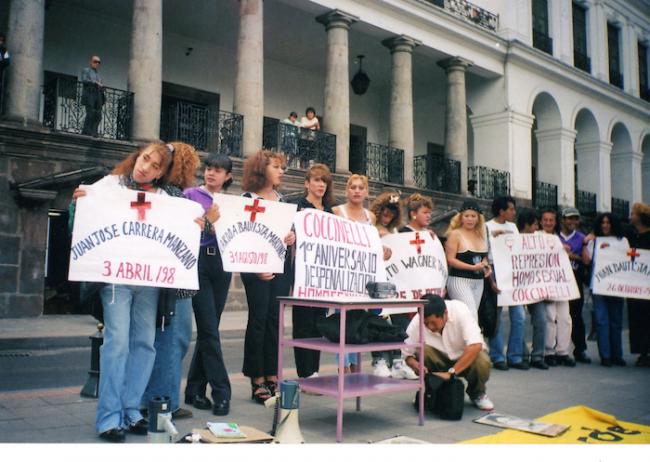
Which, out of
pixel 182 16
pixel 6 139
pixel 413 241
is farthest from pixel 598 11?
pixel 6 139

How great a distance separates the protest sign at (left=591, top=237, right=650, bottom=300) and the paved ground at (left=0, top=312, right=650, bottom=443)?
2.98 ft

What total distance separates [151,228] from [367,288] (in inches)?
63.9

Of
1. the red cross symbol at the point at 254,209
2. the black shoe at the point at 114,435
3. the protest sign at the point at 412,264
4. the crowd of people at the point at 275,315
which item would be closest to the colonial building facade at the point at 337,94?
the crowd of people at the point at 275,315

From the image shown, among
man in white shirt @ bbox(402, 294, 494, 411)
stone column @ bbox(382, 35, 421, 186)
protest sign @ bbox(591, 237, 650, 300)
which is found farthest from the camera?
stone column @ bbox(382, 35, 421, 186)

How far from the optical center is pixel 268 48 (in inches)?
744

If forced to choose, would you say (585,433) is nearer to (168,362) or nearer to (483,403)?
(483,403)

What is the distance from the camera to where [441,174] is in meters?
19.6

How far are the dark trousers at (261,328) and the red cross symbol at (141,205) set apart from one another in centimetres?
118

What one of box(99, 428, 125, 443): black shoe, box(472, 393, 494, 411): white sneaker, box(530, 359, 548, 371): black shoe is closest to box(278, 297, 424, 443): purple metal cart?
box(472, 393, 494, 411): white sneaker

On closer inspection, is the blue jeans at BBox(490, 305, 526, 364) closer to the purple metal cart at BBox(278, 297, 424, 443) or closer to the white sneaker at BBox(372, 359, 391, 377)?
the white sneaker at BBox(372, 359, 391, 377)

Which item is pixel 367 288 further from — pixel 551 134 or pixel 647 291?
pixel 551 134

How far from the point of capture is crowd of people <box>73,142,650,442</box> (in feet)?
12.2

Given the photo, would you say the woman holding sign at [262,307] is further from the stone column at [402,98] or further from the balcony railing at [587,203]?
the balcony railing at [587,203]

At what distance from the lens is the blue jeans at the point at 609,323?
7.35 meters
